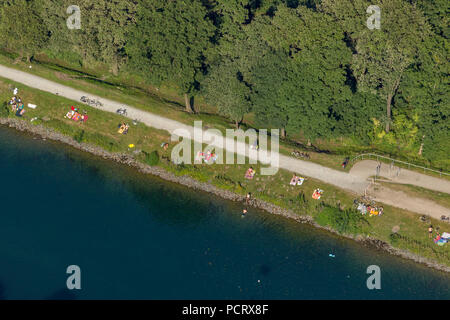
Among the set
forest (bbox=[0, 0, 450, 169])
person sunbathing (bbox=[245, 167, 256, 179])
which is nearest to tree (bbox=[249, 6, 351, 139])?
forest (bbox=[0, 0, 450, 169])

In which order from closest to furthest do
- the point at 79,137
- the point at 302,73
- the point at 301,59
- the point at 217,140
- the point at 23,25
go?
1. the point at 302,73
2. the point at 301,59
3. the point at 217,140
4. the point at 79,137
5. the point at 23,25

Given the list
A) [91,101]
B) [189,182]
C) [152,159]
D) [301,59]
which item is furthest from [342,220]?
[91,101]

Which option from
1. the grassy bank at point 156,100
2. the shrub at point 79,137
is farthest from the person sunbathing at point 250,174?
the shrub at point 79,137

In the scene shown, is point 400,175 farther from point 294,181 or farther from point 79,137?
point 79,137

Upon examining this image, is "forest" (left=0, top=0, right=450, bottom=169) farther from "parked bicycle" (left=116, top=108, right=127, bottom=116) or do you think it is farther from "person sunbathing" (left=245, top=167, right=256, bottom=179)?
"person sunbathing" (left=245, top=167, right=256, bottom=179)

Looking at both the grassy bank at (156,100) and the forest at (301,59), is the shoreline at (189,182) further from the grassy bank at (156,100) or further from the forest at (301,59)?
the forest at (301,59)

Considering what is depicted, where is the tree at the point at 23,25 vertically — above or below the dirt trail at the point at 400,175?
above
